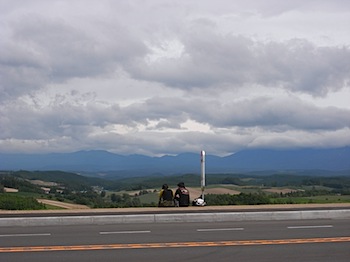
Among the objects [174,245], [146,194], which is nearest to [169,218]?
[174,245]

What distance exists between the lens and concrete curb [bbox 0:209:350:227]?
58.2 feet

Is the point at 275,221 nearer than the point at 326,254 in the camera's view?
No

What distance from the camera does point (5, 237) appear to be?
14250mm

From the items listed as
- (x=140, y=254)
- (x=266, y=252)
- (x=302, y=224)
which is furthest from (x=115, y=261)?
(x=302, y=224)

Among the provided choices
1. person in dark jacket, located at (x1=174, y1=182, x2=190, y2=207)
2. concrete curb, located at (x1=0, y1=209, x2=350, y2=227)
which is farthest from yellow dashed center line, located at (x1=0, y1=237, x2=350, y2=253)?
person in dark jacket, located at (x1=174, y1=182, x2=190, y2=207)

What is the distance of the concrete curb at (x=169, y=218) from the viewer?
17734 millimetres

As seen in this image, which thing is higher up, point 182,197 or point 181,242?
point 182,197

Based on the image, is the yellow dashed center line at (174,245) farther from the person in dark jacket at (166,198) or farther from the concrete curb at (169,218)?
the person in dark jacket at (166,198)

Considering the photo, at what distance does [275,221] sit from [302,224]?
1.30 m

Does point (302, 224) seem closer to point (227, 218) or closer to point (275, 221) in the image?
point (275, 221)

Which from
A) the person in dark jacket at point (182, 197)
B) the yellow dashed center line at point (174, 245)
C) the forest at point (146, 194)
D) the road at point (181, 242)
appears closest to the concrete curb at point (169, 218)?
the road at point (181, 242)

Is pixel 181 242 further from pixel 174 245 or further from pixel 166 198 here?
pixel 166 198

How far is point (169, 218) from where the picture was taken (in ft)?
60.5

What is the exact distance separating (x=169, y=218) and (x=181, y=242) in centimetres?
554
